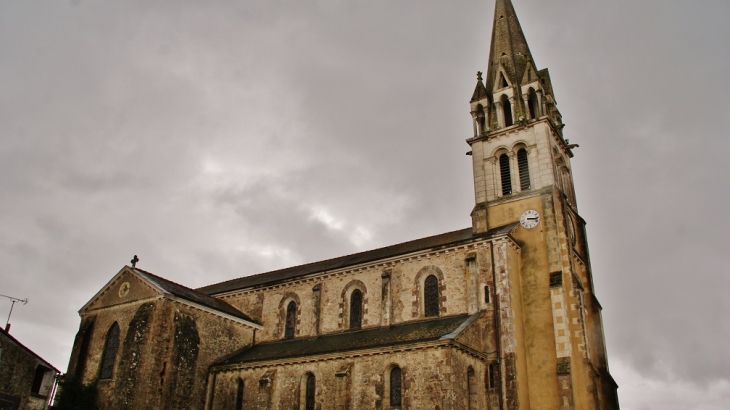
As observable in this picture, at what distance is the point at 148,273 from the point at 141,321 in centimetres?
366

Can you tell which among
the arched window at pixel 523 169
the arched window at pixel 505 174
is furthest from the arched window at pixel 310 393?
the arched window at pixel 523 169

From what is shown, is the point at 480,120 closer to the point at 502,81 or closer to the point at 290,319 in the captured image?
the point at 502,81

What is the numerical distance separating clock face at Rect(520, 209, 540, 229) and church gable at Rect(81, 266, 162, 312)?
61.2 ft

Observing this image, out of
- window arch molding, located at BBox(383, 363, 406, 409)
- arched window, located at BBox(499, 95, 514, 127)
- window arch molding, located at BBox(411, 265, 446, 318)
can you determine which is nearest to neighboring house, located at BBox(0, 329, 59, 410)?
window arch molding, located at BBox(383, 363, 406, 409)

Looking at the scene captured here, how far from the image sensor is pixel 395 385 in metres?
23.3

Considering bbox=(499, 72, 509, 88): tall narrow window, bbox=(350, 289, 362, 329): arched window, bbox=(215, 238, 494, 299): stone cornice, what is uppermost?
bbox=(499, 72, 509, 88): tall narrow window

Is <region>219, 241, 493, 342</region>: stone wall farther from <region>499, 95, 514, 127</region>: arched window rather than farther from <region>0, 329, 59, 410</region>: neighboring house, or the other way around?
<region>0, 329, 59, 410</region>: neighboring house

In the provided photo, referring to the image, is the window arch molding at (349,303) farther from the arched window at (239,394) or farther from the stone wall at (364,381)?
the arched window at (239,394)

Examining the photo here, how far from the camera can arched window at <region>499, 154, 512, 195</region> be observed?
31.2 metres

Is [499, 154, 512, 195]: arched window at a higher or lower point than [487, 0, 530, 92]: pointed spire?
lower

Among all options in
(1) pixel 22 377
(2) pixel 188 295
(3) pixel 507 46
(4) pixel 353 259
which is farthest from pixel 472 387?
(3) pixel 507 46

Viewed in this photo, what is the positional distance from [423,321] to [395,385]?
4.45 metres

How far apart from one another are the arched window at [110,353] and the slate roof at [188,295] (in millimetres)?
3023

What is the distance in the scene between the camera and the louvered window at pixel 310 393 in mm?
25594
